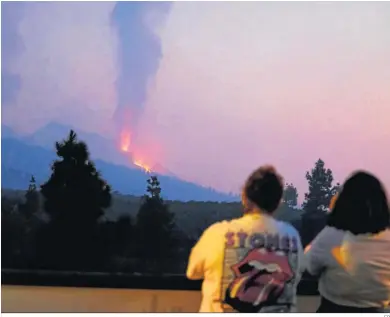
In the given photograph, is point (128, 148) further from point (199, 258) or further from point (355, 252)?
point (355, 252)

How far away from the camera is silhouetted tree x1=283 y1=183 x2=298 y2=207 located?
2600 mm

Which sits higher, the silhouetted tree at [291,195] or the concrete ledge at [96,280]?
the silhouetted tree at [291,195]

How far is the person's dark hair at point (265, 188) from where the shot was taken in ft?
8.41

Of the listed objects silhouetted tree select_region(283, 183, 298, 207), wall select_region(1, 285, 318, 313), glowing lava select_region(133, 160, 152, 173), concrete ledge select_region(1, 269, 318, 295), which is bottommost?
wall select_region(1, 285, 318, 313)

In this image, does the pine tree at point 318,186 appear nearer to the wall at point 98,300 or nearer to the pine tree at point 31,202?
the wall at point 98,300

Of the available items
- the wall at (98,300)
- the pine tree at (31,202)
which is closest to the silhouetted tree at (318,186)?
the wall at (98,300)

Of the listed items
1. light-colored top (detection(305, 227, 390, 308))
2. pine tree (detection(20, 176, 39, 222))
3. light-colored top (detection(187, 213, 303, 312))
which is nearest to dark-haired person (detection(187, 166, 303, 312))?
light-colored top (detection(187, 213, 303, 312))

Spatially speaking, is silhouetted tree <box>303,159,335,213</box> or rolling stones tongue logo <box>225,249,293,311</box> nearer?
rolling stones tongue logo <box>225,249,293,311</box>

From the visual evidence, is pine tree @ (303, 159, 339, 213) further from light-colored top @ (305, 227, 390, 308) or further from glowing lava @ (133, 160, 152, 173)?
glowing lava @ (133, 160, 152, 173)

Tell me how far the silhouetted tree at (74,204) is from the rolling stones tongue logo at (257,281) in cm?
62

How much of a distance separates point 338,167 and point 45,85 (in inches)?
53.3

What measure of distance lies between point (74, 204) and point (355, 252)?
4.10 feet

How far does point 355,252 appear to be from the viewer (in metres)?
2.57

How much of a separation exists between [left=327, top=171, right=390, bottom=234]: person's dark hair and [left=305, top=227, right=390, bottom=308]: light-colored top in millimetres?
35
